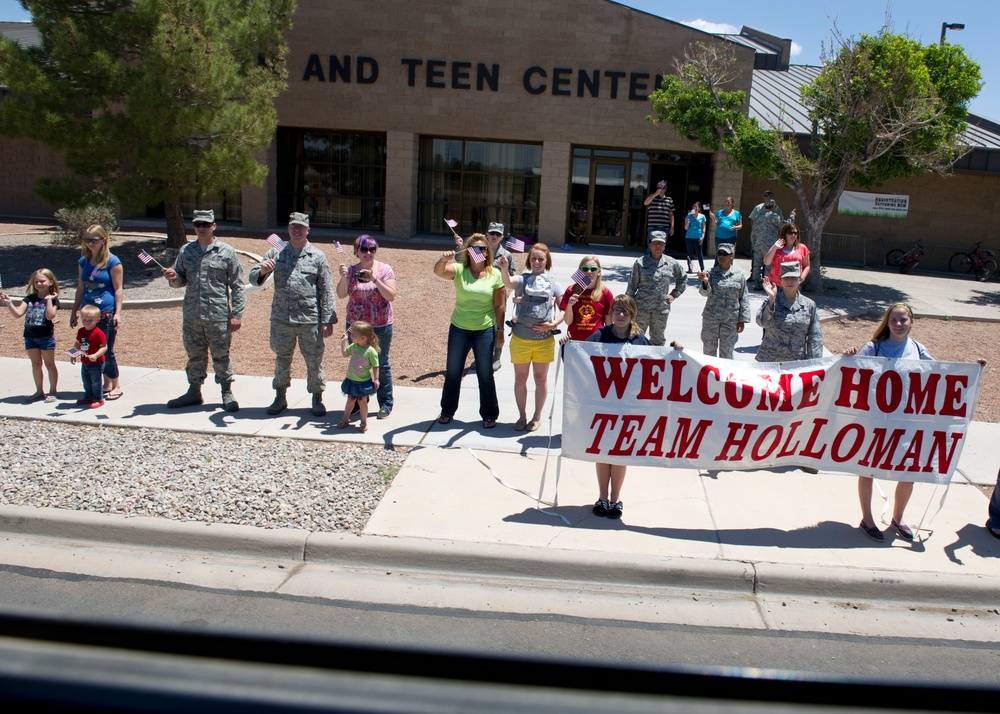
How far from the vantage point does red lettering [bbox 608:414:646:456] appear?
5.88 meters

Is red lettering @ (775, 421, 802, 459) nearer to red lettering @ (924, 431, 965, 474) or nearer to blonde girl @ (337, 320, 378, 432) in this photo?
red lettering @ (924, 431, 965, 474)

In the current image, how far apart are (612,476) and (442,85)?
16522mm

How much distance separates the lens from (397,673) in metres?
0.93

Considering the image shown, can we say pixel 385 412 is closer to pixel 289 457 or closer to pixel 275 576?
pixel 289 457

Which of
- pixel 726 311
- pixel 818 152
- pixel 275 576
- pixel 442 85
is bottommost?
pixel 275 576

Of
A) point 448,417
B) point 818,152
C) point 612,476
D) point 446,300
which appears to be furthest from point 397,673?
point 818,152

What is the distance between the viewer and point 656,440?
19.4ft

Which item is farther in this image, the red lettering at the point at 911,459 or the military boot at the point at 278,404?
the military boot at the point at 278,404

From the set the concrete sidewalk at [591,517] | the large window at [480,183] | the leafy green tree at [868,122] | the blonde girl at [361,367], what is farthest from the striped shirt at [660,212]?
the blonde girl at [361,367]

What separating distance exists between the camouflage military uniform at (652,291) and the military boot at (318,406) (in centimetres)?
320

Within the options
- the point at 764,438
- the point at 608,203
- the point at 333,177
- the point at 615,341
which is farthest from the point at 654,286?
the point at 333,177

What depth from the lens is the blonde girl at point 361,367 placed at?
7234 mm

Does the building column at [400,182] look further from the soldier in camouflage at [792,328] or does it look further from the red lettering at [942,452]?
the red lettering at [942,452]

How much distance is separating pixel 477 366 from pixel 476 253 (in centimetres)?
107
